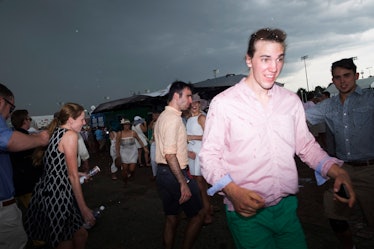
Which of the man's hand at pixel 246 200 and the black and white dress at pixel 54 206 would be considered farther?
the black and white dress at pixel 54 206

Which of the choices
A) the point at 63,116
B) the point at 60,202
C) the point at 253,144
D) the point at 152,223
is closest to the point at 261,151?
the point at 253,144

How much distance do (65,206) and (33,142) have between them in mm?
742

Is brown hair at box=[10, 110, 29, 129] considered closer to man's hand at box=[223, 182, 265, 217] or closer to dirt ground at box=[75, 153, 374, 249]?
dirt ground at box=[75, 153, 374, 249]

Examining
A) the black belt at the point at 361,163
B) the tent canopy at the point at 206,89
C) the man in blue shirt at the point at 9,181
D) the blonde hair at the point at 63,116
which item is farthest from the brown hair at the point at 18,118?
the tent canopy at the point at 206,89

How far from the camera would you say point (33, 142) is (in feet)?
8.95

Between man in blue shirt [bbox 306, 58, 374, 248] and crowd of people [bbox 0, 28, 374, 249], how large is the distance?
0.01m

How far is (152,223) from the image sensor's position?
5.23 meters

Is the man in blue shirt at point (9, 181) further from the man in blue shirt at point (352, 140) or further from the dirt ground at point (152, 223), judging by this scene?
the man in blue shirt at point (352, 140)

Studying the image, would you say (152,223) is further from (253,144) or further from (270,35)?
(270,35)

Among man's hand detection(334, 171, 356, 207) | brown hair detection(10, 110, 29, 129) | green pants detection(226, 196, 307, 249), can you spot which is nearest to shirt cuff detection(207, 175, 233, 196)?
green pants detection(226, 196, 307, 249)

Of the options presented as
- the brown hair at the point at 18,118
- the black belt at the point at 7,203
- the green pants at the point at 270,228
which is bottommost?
the green pants at the point at 270,228

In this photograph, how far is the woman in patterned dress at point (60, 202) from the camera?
283 centimetres

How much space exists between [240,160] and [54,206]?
6.78 feet

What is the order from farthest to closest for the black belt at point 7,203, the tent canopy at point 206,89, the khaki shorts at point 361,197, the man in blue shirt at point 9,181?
the tent canopy at point 206,89, the khaki shorts at point 361,197, the black belt at point 7,203, the man in blue shirt at point 9,181
